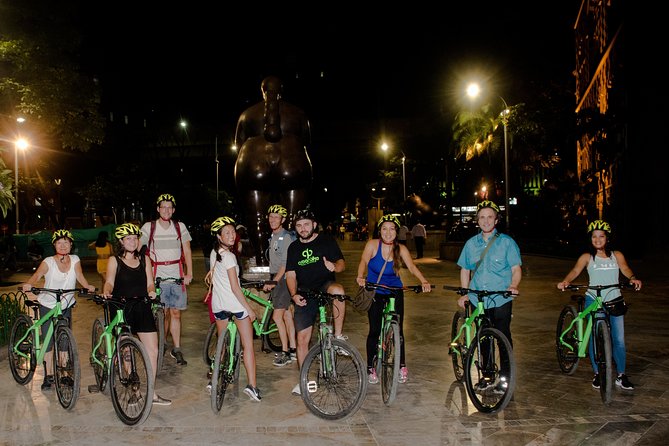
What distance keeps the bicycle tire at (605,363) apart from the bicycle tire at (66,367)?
4.88 metres

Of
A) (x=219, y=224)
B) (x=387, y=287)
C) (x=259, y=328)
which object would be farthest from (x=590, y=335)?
(x=259, y=328)

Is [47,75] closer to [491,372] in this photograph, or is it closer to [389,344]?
[389,344]

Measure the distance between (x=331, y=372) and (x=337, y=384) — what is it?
5.0 inches

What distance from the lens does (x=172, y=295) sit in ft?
27.9

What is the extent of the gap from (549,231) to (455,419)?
38.1 m

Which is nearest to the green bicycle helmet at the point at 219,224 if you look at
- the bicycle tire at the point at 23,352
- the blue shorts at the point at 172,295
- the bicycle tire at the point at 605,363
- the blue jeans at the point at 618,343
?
the blue shorts at the point at 172,295

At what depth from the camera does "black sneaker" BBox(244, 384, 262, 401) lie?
6711 millimetres

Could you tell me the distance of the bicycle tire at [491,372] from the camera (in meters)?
6.23

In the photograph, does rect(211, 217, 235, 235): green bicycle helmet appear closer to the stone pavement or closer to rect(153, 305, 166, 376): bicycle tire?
the stone pavement

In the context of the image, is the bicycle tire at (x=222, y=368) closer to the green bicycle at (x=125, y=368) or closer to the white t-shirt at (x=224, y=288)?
the white t-shirt at (x=224, y=288)

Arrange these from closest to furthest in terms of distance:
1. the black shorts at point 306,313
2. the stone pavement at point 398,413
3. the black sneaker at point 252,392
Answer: the stone pavement at point 398,413 < the black sneaker at point 252,392 < the black shorts at point 306,313

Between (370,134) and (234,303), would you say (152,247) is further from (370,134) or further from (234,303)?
(370,134)

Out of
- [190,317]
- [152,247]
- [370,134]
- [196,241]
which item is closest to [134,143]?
[196,241]

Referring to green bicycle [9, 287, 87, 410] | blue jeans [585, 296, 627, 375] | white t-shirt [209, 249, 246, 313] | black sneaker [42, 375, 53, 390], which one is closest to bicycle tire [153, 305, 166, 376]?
black sneaker [42, 375, 53, 390]
